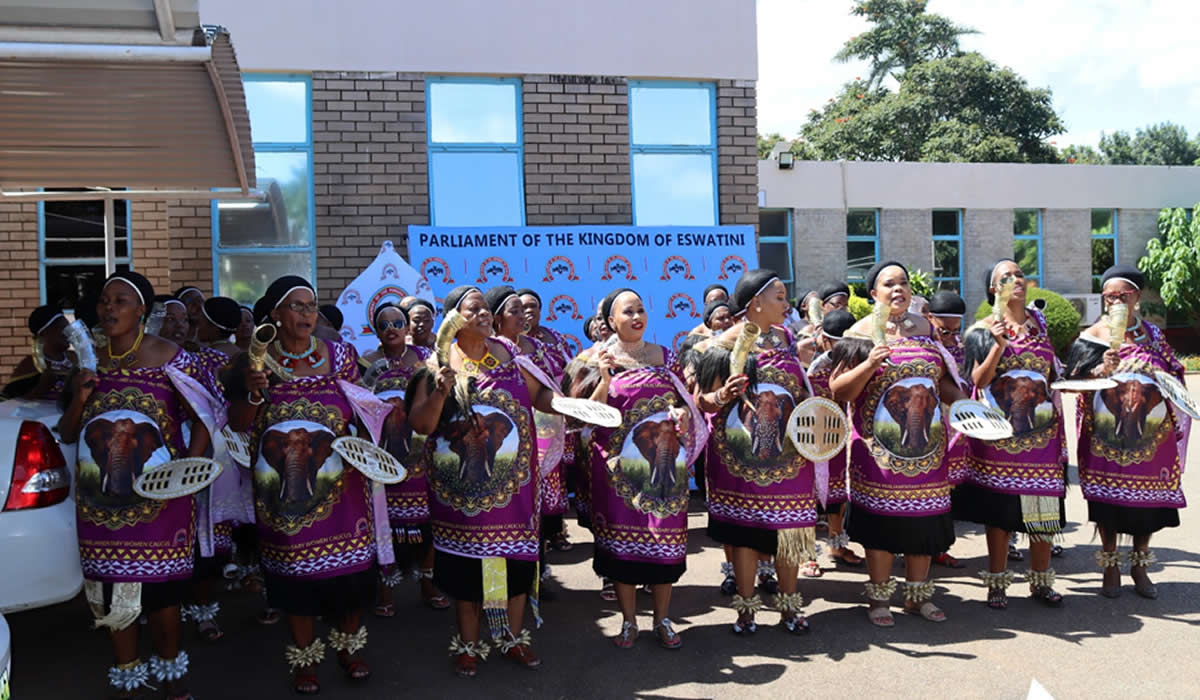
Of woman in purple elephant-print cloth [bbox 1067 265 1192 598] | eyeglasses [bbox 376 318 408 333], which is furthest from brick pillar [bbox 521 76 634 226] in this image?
woman in purple elephant-print cloth [bbox 1067 265 1192 598]

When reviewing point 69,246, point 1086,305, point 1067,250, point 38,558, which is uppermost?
point 1067,250

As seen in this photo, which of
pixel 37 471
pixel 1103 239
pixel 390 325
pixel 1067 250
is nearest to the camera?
pixel 37 471

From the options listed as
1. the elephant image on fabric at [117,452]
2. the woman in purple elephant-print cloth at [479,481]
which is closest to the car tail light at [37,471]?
the elephant image on fabric at [117,452]

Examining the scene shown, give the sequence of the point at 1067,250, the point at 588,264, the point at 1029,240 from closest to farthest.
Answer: the point at 588,264 < the point at 1029,240 < the point at 1067,250

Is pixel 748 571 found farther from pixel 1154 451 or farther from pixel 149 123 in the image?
pixel 149 123

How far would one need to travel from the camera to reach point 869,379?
5.33 metres

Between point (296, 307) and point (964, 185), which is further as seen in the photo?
point (964, 185)

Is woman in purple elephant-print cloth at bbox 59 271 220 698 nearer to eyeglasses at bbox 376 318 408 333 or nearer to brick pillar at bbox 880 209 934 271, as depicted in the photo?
eyeglasses at bbox 376 318 408 333

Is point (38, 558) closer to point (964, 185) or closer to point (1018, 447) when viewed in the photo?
point (1018, 447)

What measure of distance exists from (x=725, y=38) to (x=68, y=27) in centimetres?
740

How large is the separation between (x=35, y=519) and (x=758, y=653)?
11.5ft

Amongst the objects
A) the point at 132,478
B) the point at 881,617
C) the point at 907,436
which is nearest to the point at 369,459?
the point at 132,478

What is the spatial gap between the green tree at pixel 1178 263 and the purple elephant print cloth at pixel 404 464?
21.4m

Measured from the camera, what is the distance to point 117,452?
13.8 ft
